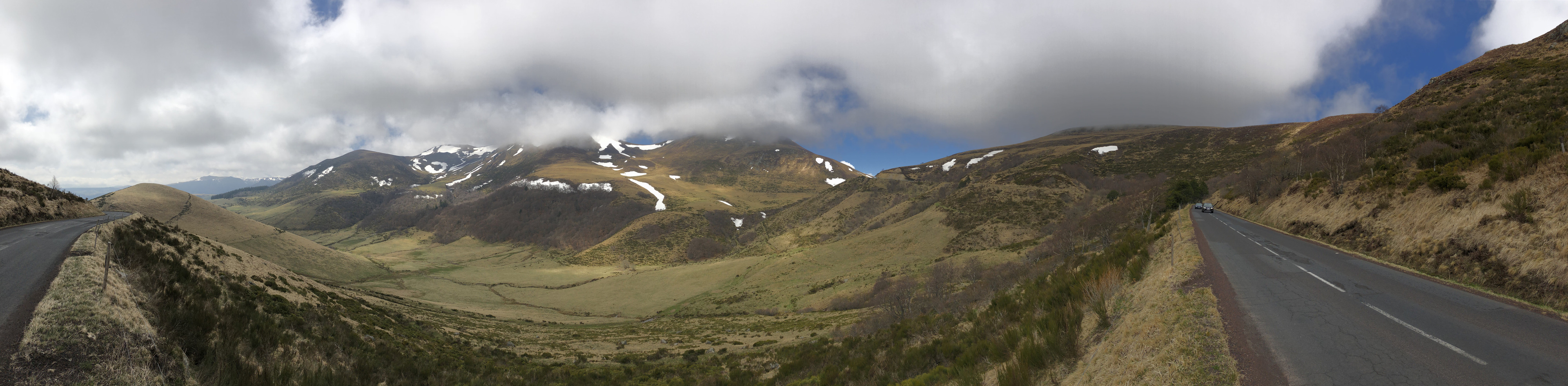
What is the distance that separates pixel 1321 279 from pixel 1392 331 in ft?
16.2

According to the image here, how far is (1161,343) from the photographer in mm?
5605

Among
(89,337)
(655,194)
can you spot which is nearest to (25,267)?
(89,337)

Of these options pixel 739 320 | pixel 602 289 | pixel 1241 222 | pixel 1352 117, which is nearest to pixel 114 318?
pixel 739 320

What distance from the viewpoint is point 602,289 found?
63531 mm

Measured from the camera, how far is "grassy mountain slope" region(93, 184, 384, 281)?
49812mm

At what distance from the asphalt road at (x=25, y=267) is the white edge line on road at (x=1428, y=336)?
16.8 metres

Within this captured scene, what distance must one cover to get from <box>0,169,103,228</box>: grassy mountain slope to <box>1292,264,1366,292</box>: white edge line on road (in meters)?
40.3

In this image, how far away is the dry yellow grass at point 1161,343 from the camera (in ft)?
16.0

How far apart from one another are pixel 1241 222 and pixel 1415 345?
2626 cm

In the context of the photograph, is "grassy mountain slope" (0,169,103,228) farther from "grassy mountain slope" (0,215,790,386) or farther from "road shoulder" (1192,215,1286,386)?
"road shoulder" (1192,215,1286,386)

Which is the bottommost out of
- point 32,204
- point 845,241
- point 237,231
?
point 845,241

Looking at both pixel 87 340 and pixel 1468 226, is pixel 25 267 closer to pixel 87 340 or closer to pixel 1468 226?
pixel 87 340

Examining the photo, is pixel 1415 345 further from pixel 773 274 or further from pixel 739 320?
pixel 773 274

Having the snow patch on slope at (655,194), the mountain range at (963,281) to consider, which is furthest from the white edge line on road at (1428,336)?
the snow patch on slope at (655,194)
